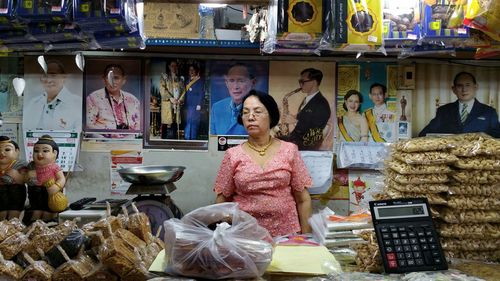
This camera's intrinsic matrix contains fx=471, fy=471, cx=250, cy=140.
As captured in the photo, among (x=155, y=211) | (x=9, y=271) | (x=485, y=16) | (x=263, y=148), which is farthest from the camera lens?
(x=263, y=148)

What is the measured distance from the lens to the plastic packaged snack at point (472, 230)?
4.18ft

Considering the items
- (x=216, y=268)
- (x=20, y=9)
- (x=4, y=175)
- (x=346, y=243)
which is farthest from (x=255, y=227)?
(x=4, y=175)

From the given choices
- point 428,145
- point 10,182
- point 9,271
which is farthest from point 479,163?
point 10,182

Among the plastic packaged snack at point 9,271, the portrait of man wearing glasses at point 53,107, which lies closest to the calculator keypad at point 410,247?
the plastic packaged snack at point 9,271

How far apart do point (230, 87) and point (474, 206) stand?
2.13m

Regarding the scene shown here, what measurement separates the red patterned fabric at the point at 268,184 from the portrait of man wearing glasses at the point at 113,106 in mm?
748

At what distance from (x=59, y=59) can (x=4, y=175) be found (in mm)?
943

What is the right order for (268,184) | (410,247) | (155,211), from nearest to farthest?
(410,247), (155,211), (268,184)

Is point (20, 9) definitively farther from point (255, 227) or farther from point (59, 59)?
point (59, 59)

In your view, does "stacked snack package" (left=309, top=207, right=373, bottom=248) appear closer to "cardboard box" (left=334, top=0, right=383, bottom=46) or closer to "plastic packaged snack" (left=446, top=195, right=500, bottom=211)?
"plastic packaged snack" (left=446, top=195, right=500, bottom=211)

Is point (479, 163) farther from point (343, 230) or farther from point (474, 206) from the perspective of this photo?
point (343, 230)

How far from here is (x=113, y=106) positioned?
318cm

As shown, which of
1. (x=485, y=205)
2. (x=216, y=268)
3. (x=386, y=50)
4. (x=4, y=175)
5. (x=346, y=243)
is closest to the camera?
(x=216, y=268)

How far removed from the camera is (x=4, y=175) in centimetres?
261
